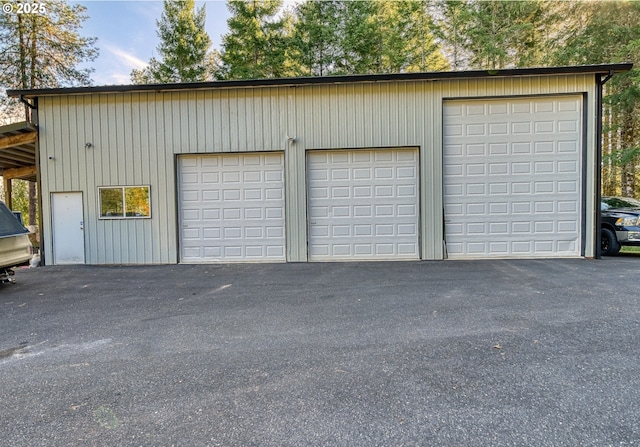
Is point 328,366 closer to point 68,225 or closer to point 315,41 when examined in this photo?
point 68,225

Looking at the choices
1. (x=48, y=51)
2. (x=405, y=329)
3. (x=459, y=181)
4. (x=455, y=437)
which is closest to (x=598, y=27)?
(x=459, y=181)

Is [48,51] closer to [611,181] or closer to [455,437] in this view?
[455,437]

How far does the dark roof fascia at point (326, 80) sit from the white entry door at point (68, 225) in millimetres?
2538

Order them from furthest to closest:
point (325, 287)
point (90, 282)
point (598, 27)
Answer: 1. point (598, 27)
2. point (90, 282)
3. point (325, 287)

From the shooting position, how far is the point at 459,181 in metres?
8.16

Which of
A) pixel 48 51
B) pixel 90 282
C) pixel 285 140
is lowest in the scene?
pixel 90 282

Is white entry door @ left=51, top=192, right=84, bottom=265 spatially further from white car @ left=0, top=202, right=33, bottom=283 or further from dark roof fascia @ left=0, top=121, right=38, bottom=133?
white car @ left=0, top=202, right=33, bottom=283

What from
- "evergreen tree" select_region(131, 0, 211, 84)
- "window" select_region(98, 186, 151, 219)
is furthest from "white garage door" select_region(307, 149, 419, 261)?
"evergreen tree" select_region(131, 0, 211, 84)

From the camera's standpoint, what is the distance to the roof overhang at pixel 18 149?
8234 mm

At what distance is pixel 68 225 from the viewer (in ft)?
28.3

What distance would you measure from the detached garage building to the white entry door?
36 mm

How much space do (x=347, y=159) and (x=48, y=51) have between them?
13.5 meters

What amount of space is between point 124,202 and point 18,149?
3722 millimetres

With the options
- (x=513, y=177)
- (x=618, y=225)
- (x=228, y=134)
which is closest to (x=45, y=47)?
(x=228, y=134)
